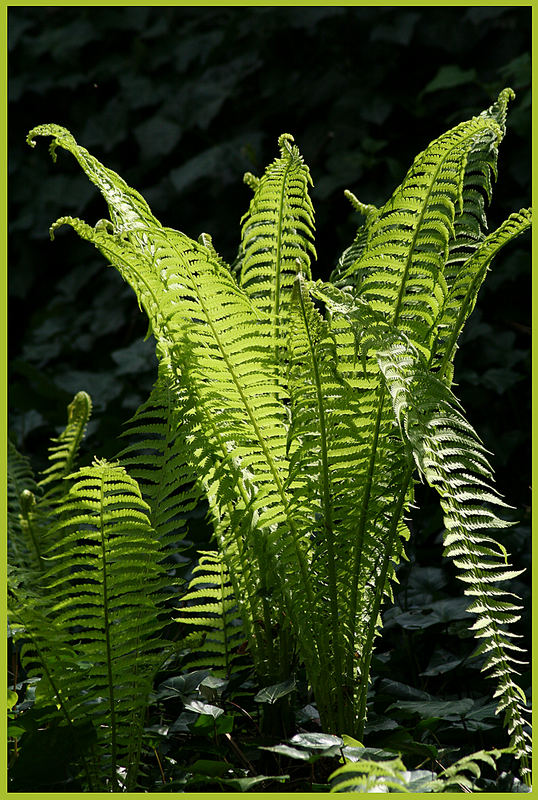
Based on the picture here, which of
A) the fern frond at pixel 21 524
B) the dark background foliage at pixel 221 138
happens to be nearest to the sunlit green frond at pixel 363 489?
the fern frond at pixel 21 524

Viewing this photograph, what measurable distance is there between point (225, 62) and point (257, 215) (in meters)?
2.27

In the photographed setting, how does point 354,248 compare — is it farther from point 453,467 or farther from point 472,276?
point 453,467

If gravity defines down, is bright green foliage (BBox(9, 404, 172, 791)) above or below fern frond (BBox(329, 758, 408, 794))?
above

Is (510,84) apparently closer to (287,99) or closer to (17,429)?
(287,99)

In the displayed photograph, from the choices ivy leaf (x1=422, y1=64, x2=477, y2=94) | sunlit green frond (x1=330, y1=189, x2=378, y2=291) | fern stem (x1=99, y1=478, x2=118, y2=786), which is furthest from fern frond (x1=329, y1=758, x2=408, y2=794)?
ivy leaf (x1=422, y1=64, x2=477, y2=94)

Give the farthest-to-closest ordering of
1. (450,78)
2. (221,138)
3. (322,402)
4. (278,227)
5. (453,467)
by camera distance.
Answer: (221,138) → (450,78) → (278,227) → (322,402) → (453,467)

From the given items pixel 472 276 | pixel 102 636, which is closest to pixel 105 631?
pixel 102 636

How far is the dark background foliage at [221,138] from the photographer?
2.73 meters

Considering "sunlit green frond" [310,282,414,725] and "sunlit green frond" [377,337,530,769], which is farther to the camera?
"sunlit green frond" [310,282,414,725]

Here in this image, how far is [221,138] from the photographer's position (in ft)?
11.3

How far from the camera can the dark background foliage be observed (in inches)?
108

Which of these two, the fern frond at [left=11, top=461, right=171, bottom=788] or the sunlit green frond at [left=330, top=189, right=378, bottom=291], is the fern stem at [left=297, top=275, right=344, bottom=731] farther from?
the sunlit green frond at [left=330, top=189, right=378, bottom=291]

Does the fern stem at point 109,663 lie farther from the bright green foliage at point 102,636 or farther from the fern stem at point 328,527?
the fern stem at point 328,527

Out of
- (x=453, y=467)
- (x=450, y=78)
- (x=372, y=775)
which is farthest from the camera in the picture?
(x=450, y=78)
